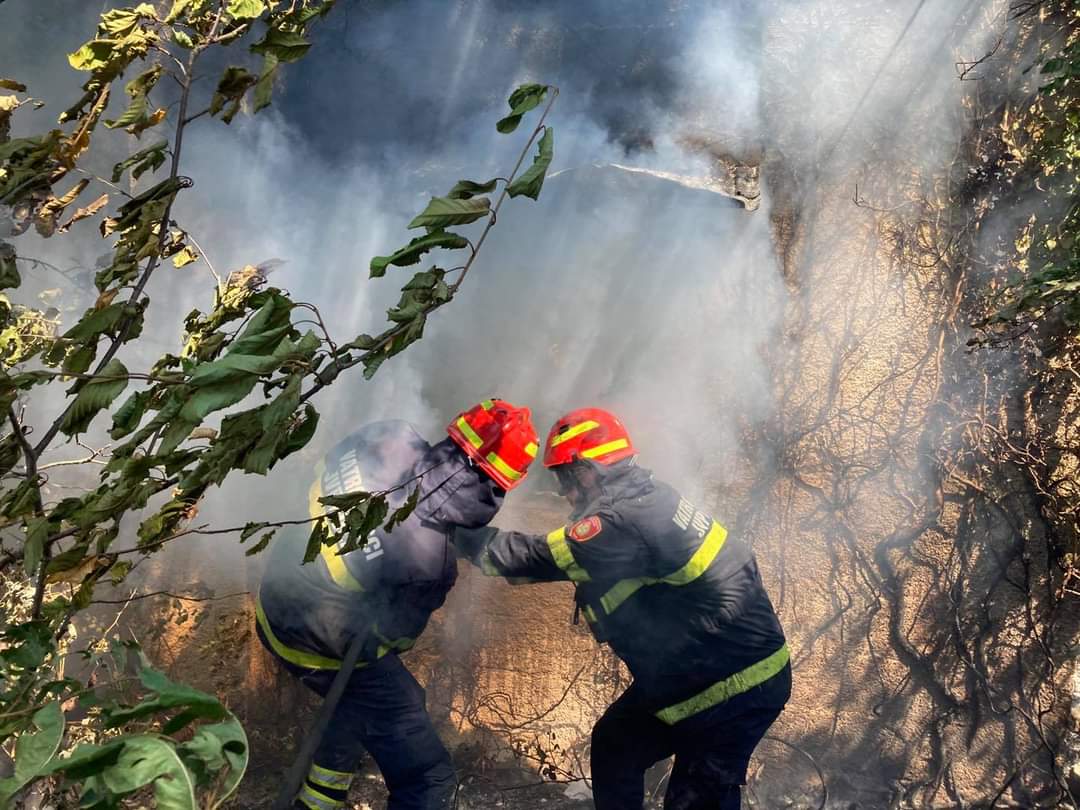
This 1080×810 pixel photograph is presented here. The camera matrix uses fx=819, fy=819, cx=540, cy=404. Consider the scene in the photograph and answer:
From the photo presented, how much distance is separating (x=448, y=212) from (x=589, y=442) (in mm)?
2898

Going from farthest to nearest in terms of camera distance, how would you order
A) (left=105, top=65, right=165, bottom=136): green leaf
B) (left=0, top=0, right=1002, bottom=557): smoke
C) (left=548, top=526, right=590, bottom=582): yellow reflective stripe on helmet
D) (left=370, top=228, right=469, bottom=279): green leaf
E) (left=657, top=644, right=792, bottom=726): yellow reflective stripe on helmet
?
Result: 1. (left=0, top=0, right=1002, bottom=557): smoke
2. (left=657, top=644, right=792, bottom=726): yellow reflective stripe on helmet
3. (left=548, top=526, right=590, bottom=582): yellow reflective stripe on helmet
4. (left=105, top=65, right=165, bottom=136): green leaf
5. (left=370, top=228, right=469, bottom=279): green leaf

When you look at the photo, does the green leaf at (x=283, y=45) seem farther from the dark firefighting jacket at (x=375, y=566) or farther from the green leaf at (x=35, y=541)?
the dark firefighting jacket at (x=375, y=566)

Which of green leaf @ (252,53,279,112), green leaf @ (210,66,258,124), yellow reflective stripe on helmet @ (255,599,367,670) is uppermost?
green leaf @ (252,53,279,112)

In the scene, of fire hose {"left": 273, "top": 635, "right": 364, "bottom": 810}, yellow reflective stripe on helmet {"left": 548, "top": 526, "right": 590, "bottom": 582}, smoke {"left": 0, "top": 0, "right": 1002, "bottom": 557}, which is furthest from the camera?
smoke {"left": 0, "top": 0, "right": 1002, "bottom": 557}

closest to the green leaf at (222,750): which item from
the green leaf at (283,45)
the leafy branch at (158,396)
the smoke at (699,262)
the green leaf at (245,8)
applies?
the leafy branch at (158,396)

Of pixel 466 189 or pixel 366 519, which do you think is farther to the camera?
pixel 366 519

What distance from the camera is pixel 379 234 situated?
19.2 feet

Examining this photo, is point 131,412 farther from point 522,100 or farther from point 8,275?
point 522,100

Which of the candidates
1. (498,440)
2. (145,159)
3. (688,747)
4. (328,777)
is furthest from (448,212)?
(688,747)

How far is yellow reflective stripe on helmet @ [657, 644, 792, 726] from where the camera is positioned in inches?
157

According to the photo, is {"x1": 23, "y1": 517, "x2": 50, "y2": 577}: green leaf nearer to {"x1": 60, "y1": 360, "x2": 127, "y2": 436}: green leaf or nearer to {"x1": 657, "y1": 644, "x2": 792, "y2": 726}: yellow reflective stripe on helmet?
{"x1": 60, "y1": 360, "x2": 127, "y2": 436}: green leaf

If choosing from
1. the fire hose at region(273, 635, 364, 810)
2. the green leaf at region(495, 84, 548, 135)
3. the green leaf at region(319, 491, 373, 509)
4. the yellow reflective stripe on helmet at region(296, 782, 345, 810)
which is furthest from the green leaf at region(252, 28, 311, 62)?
the yellow reflective stripe on helmet at region(296, 782, 345, 810)

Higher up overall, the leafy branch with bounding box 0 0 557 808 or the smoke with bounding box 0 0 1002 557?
the leafy branch with bounding box 0 0 557 808

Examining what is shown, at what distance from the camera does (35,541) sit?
1.36 m
